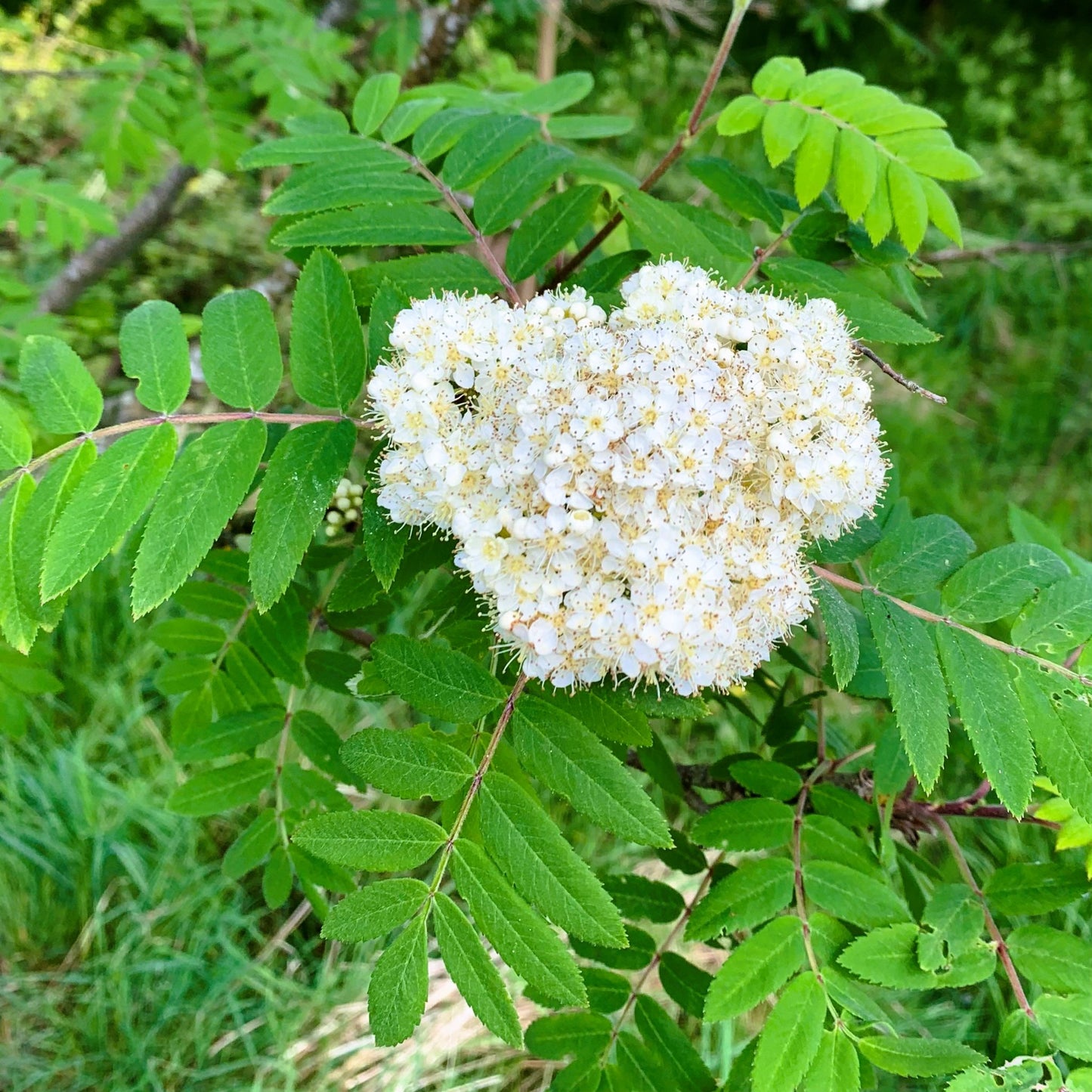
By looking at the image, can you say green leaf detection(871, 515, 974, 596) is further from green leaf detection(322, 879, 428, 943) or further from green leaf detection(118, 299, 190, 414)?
green leaf detection(118, 299, 190, 414)

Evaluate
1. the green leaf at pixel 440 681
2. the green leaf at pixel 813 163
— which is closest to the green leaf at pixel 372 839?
the green leaf at pixel 440 681

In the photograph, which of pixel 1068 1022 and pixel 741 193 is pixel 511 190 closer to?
pixel 741 193

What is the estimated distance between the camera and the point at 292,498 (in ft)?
3.92

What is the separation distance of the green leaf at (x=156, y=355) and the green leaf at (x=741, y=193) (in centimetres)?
96

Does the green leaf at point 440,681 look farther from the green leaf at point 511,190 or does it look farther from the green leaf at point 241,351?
the green leaf at point 511,190

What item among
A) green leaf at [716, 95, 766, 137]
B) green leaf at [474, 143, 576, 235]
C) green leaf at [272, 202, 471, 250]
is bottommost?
green leaf at [272, 202, 471, 250]

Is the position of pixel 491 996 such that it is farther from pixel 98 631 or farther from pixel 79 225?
pixel 98 631

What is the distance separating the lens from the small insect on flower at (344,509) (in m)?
1.78

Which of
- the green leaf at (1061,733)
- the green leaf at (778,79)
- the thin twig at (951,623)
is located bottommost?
the green leaf at (1061,733)

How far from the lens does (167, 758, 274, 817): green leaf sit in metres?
1.61

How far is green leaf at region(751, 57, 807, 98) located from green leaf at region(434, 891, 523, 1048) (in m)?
1.46

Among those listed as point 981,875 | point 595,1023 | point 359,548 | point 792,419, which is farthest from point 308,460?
point 981,875

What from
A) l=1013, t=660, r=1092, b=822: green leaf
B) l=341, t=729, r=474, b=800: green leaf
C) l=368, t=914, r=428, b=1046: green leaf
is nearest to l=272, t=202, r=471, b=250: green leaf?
l=341, t=729, r=474, b=800: green leaf

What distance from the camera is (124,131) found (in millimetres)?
2535
